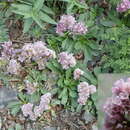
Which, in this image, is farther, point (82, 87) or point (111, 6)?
point (111, 6)

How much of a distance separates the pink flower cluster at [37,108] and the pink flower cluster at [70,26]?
2.13 ft

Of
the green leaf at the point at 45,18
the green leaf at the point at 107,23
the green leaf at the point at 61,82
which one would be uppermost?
the green leaf at the point at 45,18

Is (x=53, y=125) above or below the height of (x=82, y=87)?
below

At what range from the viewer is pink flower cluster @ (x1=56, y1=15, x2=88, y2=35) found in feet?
13.6

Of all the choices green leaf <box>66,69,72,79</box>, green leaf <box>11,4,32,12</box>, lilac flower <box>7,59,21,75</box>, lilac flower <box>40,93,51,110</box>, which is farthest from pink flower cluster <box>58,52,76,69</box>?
green leaf <box>11,4,32,12</box>

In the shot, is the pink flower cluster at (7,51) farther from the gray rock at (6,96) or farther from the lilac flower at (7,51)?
the gray rock at (6,96)

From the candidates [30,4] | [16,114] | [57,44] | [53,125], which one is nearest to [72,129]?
[53,125]

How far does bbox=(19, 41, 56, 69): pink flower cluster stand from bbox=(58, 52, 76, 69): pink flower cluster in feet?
0.25

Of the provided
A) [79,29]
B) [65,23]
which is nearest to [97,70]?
[79,29]

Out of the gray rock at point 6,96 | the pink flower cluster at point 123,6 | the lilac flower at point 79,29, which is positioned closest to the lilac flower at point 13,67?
the gray rock at point 6,96

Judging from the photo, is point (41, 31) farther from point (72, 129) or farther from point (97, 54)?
point (72, 129)

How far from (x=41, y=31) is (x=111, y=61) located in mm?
787

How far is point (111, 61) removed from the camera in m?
4.08

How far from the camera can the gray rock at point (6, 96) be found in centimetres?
418
